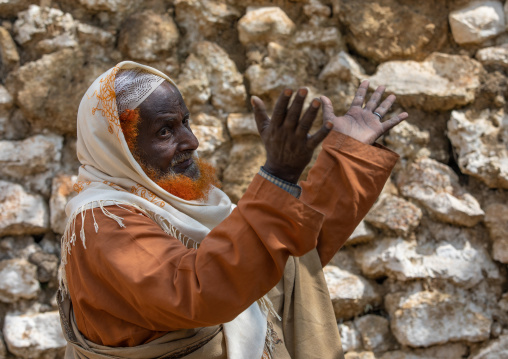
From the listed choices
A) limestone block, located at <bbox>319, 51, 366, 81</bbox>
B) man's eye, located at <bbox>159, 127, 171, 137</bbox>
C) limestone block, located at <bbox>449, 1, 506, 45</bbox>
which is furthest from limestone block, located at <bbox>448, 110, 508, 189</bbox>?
man's eye, located at <bbox>159, 127, 171, 137</bbox>

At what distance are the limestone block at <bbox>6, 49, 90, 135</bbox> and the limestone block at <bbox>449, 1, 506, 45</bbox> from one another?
1851 millimetres

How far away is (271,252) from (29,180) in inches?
76.4

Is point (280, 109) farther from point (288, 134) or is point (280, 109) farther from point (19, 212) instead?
point (19, 212)

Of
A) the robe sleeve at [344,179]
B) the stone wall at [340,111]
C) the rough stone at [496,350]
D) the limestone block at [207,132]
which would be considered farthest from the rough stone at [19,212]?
the rough stone at [496,350]

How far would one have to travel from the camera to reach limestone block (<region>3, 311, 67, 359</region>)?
2627 mm

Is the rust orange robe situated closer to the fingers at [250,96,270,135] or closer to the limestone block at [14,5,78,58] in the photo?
the fingers at [250,96,270,135]

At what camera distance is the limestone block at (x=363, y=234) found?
8.95ft

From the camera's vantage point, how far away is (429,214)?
2.76 metres

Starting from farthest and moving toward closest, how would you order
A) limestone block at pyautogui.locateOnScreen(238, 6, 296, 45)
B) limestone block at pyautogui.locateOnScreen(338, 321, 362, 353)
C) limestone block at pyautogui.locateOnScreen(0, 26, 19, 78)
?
1. limestone block at pyautogui.locateOnScreen(238, 6, 296, 45)
2. limestone block at pyautogui.locateOnScreen(0, 26, 19, 78)
3. limestone block at pyautogui.locateOnScreen(338, 321, 362, 353)

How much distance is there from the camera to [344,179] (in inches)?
58.8

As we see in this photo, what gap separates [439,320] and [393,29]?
1.46 metres

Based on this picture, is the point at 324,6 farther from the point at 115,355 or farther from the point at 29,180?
the point at 115,355

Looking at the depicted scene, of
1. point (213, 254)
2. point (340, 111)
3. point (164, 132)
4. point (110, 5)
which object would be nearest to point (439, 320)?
point (340, 111)

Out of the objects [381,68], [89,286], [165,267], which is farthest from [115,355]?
[381,68]
